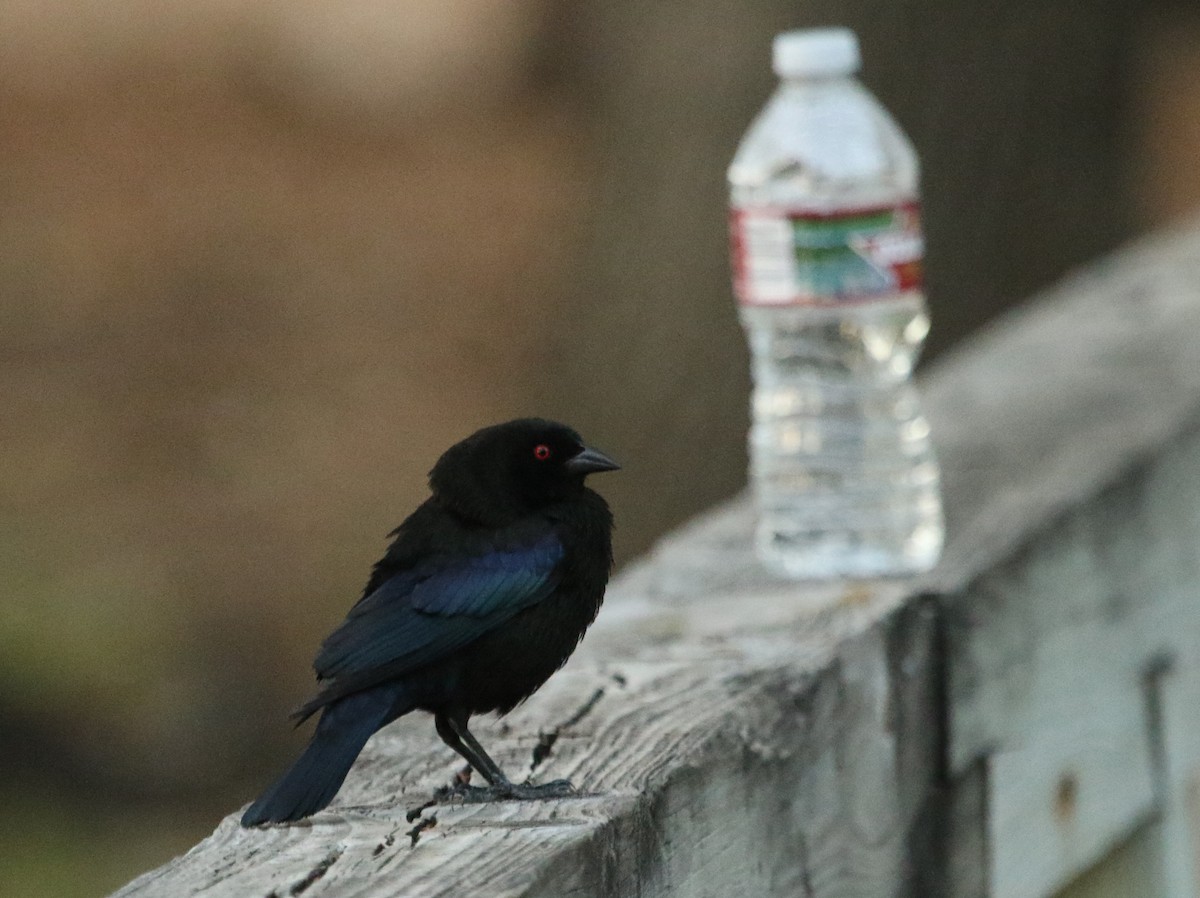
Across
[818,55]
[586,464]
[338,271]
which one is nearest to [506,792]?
A: [586,464]

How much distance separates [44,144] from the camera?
7727mm

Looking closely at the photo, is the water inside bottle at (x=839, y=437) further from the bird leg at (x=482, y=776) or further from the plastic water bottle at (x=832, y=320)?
the bird leg at (x=482, y=776)

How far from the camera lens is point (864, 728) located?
7.26ft

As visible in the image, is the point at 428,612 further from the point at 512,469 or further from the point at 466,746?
the point at 512,469

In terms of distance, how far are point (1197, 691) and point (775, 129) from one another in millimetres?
1185

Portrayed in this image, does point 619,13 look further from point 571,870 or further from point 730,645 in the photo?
point 571,870

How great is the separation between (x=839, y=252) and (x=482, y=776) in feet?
3.56

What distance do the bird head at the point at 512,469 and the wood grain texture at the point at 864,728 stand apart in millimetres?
208

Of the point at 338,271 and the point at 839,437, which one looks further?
the point at 338,271

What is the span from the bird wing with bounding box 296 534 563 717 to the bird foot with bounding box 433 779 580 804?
0.68ft

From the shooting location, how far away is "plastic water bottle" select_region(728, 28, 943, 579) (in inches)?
109

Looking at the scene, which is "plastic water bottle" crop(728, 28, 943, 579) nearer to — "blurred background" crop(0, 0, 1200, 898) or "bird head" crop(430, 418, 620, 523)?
"bird head" crop(430, 418, 620, 523)

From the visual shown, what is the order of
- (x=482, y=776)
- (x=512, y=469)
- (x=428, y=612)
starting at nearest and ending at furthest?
1. (x=482, y=776)
2. (x=428, y=612)
3. (x=512, y=469)

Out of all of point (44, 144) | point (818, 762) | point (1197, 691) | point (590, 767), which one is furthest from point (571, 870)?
point (44, 144)
